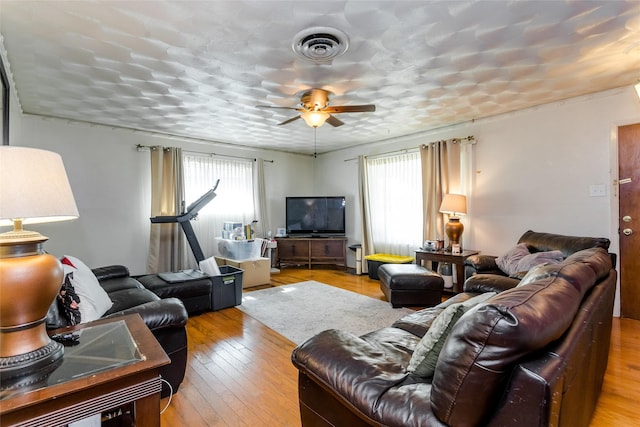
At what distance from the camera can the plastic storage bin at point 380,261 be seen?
4.89 metres

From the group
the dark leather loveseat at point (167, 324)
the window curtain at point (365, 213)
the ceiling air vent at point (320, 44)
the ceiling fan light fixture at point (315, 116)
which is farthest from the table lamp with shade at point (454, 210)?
the dark leather loveseat at point (167, 324)

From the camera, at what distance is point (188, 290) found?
336 centimetres

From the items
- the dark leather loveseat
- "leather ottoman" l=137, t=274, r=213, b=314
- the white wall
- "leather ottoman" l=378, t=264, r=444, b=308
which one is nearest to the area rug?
"leather ottoman" l=378, t=264, r=444, b=308

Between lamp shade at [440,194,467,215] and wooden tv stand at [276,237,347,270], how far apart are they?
2291mm

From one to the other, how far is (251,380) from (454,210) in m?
3.21

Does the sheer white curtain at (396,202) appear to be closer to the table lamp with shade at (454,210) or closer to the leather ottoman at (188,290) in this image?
the table lamp with shade at (454,210)

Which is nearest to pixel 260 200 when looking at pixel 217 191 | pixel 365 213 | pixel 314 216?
pixel 217 191

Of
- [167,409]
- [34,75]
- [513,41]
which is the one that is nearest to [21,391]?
[167,409]

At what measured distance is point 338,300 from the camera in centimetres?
397

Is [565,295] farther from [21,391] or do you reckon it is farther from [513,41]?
[513,41]

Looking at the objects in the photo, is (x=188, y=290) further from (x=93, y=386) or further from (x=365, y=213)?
(x=365, y=213)

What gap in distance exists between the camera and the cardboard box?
4699mm

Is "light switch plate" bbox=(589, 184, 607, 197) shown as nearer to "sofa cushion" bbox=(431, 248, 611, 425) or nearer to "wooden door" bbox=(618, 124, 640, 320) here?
"wooden door" bbox=(618, 124, 640, 320)

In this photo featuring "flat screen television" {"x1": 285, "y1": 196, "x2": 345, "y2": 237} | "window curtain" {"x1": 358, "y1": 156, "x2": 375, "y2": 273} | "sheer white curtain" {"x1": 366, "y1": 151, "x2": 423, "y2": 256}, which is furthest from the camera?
"flat screen television" {"x1": 285, "y1": 196, "x2": 345, "y2": 237}
